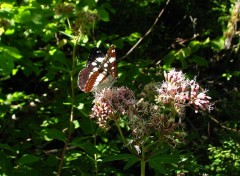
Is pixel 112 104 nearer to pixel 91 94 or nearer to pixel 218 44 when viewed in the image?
pixel 91 94

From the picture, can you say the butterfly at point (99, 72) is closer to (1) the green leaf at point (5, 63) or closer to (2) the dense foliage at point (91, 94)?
(2) the dense foliage at point (91, 94)

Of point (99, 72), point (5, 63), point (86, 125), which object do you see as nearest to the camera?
point (99, 72)

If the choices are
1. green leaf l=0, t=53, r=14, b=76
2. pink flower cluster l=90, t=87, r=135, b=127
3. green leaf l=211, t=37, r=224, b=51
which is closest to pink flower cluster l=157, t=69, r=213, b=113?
pink flower cluster l=90, t=87, r=135, b=127

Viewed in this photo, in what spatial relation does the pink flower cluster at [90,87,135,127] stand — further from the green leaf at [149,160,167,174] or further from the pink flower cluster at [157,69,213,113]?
the green leaf at [149,160,167,174]

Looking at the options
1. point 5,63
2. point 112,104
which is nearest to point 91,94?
point 5,63

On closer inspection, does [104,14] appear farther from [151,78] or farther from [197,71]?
[197,71]

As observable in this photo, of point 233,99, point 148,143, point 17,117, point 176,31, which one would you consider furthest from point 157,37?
point 148,143
